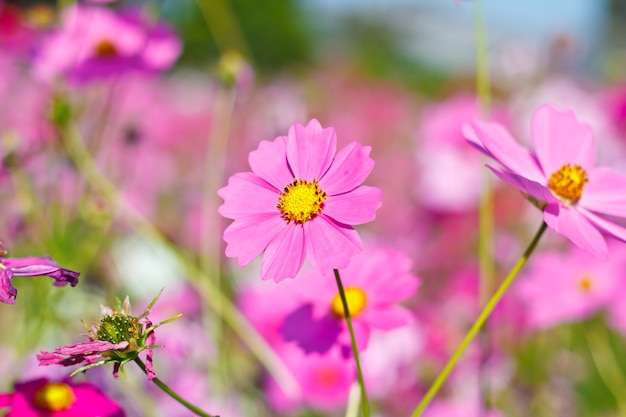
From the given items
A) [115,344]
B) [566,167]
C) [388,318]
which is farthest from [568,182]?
[115,344]

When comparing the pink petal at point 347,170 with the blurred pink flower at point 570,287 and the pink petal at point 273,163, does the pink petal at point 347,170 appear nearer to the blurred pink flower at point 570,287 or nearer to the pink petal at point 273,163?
the pink petal at point 273,163

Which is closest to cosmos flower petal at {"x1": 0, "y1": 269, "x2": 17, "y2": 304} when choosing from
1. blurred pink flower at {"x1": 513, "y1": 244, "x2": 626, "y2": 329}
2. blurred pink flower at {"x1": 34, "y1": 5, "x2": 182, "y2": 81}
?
blurred pink flower at {"x1": 34, "y1": 5, "x2": 182, "y2": 81}

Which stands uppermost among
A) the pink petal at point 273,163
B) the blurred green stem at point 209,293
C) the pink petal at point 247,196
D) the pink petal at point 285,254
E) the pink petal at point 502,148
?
the pink petal at point 502,148

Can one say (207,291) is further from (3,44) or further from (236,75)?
(3,44)

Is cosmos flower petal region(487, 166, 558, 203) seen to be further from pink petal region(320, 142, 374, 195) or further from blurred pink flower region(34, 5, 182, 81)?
blurred pink flower region(34, 5, 182, 81)

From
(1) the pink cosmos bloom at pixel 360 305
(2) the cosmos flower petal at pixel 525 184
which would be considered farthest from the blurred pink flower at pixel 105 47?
(2) the cosmos flower petal at pixel 525 184
